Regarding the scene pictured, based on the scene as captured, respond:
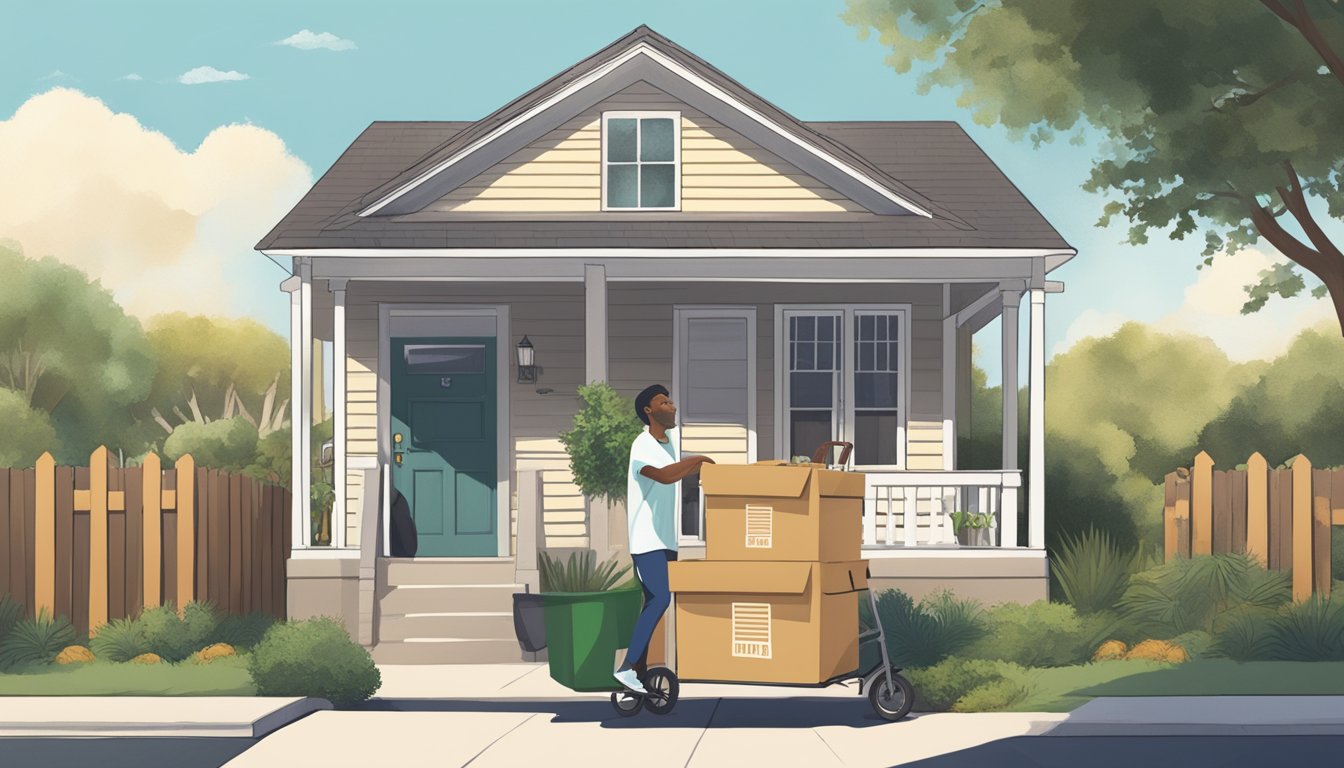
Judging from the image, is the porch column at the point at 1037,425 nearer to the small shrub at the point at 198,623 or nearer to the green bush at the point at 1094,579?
the green bush at the point at 1094,579

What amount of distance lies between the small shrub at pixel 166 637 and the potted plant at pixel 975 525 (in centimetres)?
797

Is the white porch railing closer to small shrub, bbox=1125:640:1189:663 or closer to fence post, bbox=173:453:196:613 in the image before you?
small shrub, bbox=1125:640:1189:663

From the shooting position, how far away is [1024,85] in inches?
800

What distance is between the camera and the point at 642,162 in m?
19.5

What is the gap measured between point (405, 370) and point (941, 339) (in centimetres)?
636

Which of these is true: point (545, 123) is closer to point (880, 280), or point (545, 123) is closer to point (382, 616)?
point (880, 280)

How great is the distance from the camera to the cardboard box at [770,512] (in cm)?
1136

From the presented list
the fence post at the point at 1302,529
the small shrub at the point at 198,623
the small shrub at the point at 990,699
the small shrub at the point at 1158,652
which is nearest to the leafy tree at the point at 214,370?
the small shrub at the point at 198,623

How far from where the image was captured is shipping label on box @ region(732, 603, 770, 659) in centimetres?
1139

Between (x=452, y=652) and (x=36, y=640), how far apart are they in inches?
150

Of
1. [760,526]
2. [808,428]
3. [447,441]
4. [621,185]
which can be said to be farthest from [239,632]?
[808,428]

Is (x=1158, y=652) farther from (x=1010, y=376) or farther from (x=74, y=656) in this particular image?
(x=74, y=656)

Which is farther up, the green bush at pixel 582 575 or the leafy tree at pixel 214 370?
the leafy tree at pixel 214 370

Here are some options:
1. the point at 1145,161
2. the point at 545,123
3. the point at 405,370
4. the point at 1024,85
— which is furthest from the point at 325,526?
the point at 1145,161
